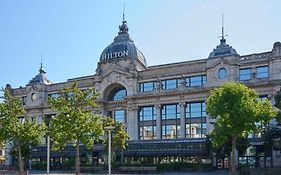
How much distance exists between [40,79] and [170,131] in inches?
1617

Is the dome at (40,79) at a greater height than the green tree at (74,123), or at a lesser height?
greater

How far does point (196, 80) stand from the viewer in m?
88.3

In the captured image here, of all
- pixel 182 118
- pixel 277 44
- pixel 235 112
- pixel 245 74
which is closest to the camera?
pixel 235 112

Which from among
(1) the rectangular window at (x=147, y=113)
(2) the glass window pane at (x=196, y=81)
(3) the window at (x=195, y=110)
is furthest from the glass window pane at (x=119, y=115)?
(2) the glass window pane at (x=196, y=81)

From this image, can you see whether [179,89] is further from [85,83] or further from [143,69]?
[85,83]

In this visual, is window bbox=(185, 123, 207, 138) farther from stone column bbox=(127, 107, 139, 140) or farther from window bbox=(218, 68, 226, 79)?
stone column bbox=(127, 107, 139, 140)

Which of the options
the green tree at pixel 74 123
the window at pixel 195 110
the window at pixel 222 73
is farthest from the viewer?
the window at pixel 195 110

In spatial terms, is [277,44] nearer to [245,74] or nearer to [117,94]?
[245,74]

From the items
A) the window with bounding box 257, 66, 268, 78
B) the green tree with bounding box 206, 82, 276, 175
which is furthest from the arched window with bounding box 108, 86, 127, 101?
the green tree with bounding box 206, 82, 276, 175

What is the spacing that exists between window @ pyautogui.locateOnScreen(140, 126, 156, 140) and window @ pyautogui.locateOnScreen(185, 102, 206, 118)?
8.43m

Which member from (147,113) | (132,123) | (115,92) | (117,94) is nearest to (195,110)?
(147,113)

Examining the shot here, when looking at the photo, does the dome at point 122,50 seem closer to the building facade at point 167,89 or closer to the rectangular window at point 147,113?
the building facade at point 167,89

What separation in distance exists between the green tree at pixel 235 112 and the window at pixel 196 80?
35.2 meters

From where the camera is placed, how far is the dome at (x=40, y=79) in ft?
369
